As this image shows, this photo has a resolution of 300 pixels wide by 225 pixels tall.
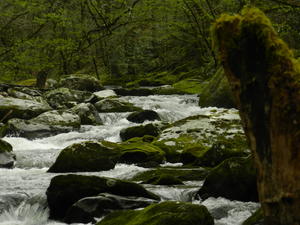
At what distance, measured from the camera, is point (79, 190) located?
6.36 m

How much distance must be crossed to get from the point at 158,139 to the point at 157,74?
2017cm

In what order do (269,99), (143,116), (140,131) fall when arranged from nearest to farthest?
(269,99) → (140,131) → (143,116)

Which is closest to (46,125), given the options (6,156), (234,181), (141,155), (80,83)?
(6,156)

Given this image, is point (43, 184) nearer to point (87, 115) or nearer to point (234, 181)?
point (234, 181)

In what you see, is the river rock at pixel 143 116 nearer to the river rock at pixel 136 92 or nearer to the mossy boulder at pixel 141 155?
the mossy boulder at pixel 141 155

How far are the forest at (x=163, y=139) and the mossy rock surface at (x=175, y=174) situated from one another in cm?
2

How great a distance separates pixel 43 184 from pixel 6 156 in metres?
2.64

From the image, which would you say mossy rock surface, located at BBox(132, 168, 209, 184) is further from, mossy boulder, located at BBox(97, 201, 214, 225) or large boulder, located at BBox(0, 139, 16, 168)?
large boulder, located at BBox(0, 139, 16, 168)

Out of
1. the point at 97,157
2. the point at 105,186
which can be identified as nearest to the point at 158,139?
the point at 97,157

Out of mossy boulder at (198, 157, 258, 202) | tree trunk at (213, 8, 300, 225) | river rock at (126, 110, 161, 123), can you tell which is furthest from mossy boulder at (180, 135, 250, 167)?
tree trunk at (213, 8, 300, 225)

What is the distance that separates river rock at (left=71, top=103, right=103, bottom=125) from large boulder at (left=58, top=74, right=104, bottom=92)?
835 centimetres

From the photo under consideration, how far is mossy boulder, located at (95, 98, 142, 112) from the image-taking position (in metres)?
17.6

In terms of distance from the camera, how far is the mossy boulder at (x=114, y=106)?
17.6m

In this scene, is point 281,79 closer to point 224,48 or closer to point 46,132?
point 224,48
